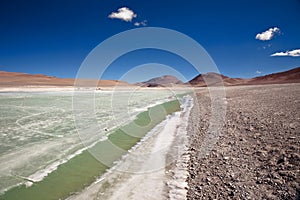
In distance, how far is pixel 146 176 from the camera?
22.6 feet

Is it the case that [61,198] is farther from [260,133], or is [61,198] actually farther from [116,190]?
[260,133]

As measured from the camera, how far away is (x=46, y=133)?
38.8 ft

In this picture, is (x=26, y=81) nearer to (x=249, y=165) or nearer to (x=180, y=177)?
(x=180, y=177)

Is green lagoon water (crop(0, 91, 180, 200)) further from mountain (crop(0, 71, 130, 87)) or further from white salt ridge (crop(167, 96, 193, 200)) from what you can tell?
mountain (crop(0, 71, 130, 87))

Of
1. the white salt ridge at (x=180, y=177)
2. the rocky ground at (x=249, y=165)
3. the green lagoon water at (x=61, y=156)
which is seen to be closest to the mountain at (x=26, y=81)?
the green lagoon water at (x=61, y=156)

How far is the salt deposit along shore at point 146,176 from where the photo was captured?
5762mm

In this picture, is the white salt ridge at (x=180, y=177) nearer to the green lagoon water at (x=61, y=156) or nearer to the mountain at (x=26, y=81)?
the green lagoon water at (x=61, y=156)

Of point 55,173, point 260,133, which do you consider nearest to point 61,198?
point 55,173

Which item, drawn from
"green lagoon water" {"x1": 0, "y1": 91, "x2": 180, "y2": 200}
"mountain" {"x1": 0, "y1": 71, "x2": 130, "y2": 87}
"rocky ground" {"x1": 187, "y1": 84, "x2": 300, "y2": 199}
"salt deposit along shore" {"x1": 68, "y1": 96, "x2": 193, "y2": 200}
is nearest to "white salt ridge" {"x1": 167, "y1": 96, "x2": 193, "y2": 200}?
"salt deposit along shore" {"x1": 68, "y1": 96, "x2": 193, "y2": 200}

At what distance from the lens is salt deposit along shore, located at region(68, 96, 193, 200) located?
5.76 m

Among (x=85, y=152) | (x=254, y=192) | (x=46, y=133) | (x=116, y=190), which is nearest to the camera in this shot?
(x=254, y=192)

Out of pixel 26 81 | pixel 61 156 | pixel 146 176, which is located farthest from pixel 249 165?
pixel 26 81

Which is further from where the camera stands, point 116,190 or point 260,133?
point 260,133

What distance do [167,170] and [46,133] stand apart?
746 centimetres
